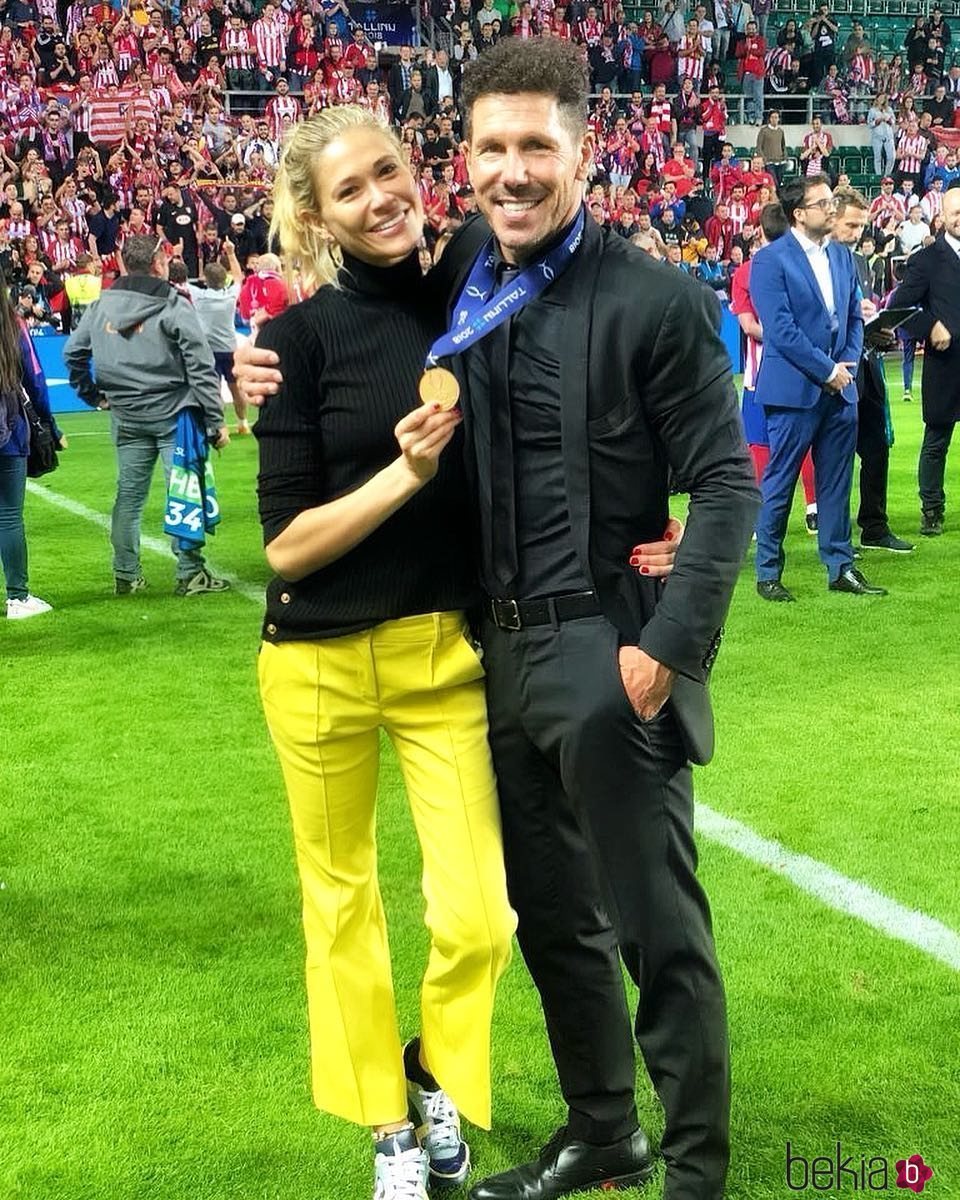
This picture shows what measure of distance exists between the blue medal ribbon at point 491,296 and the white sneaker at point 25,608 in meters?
5.77

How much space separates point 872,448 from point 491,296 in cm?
664

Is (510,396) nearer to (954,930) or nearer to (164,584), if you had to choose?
(954,930)

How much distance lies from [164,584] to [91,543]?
1.46 m

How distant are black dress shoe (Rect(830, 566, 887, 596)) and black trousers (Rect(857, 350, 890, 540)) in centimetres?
107

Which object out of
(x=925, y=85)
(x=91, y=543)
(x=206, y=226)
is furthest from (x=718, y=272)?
(x=91, y=543)

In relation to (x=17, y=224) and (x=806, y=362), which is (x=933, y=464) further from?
(x=17, y=224)

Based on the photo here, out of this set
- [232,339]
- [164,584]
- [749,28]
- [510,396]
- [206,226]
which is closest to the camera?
[510,396]

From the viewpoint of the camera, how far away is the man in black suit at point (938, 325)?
885cm

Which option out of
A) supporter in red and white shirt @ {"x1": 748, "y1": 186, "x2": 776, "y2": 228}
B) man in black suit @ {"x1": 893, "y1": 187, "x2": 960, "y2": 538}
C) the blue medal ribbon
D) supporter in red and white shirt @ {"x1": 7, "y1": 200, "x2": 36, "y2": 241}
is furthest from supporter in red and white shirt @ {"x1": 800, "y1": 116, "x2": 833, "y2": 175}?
the blue medal ribbon

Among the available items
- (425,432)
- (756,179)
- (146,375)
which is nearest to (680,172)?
(756,179)

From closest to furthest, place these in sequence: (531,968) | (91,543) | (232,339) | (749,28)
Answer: (531,968), (91,543), (232,339), (749,28)

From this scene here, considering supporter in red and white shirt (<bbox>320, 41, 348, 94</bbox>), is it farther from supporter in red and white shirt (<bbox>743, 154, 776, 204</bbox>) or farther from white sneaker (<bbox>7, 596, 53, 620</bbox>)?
white sneaker (<bbox>7, 596, 53, 620</bbox>)

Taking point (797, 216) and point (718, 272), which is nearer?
point (797, 216)

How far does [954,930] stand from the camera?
12.4 feet
